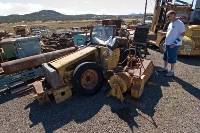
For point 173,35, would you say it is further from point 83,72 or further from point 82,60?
point 83,72

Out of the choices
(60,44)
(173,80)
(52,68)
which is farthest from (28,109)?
(60,44)

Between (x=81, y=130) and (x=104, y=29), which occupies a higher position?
(x=104, y=29)

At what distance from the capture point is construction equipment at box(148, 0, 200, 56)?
6.89m

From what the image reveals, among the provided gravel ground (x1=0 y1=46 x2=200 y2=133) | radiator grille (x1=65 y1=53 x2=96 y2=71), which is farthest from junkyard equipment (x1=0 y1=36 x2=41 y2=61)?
radiator grille (x1=65 y1=53 x2=96 y2=71)

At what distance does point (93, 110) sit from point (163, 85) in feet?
8.17

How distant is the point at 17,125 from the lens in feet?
10.9

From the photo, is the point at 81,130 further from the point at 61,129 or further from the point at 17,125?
the point at 17,125

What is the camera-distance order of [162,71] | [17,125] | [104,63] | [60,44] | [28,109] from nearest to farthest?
Result: [17,125] → [28,109] → [104,63] → [162,71] → [60,44]

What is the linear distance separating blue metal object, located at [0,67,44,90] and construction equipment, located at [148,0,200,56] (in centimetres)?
656

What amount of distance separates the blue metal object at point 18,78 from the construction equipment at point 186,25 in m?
6.56

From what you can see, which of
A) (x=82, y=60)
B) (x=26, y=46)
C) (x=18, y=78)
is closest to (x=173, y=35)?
(x=82, y=60)

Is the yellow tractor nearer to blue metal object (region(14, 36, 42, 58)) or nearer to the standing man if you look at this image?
the standing man

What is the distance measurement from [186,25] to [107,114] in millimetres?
7369

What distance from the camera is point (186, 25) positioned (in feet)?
26.5
